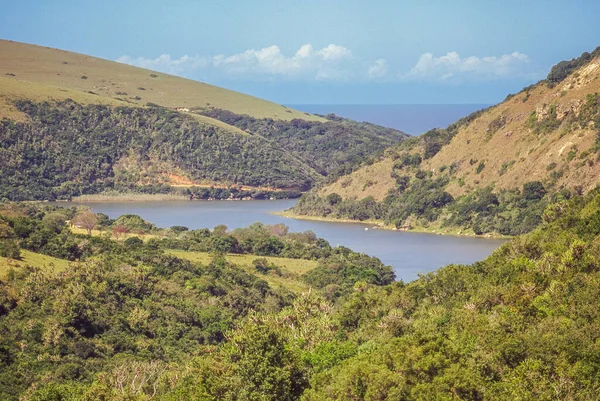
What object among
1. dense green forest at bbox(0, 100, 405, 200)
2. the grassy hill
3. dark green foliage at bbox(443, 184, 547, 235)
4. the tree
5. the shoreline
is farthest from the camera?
dense green forest at bbox(0, 100, 405, 200)

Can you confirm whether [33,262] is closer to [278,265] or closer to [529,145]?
[278,265]

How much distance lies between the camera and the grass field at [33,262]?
49.6 m

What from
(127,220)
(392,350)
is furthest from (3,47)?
(392,350)

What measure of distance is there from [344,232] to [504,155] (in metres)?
19.7

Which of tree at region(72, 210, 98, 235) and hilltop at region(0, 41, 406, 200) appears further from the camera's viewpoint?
hilltop at region(0, 41, 406, 200)

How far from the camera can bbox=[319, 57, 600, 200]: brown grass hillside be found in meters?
91.6

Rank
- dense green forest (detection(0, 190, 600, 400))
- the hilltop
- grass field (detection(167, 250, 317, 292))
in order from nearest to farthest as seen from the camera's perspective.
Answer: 1. dense green forest (detection(0, 190, 600, 400))
2. grass field (detection(167, 250, 317, 292))
3. the hilltop

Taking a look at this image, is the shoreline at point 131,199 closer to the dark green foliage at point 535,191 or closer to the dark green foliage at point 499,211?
the dark green foliage at point 499,211

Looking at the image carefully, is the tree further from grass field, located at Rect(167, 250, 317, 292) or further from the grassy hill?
the grassy hill

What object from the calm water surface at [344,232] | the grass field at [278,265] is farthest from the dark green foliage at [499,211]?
the grass field at [278,265]

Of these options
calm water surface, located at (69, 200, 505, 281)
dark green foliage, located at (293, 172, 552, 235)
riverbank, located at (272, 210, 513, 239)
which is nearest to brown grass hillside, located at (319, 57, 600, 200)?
dark green foliage, located at (293, 172, 552, 235)

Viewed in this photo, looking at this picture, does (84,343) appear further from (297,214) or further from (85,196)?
(85,196)

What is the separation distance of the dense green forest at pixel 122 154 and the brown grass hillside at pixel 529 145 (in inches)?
1264

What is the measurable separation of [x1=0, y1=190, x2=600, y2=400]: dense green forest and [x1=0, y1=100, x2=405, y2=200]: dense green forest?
79085mm
